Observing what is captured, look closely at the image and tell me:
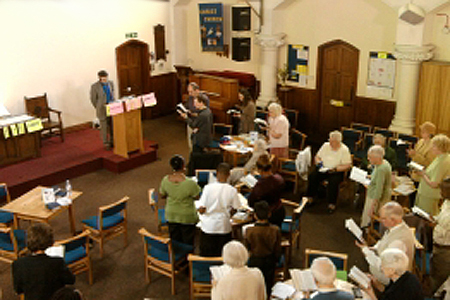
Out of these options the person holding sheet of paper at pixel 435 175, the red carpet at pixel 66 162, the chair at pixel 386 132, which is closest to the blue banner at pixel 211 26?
the red carpet at pixel 66 162

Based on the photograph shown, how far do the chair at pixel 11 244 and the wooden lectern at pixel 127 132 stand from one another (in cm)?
353

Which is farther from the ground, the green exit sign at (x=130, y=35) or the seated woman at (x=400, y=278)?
the green exit sign at (x=130, y=35)

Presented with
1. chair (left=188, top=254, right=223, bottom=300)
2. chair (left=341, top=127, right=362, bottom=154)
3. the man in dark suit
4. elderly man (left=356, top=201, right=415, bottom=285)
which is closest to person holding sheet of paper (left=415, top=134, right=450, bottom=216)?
elderly man (left=356, top=201, right=415, bottom=285)

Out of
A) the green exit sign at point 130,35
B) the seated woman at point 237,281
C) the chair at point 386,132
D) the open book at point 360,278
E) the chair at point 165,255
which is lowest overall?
the chair at point 165,255

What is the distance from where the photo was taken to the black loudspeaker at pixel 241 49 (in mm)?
11438

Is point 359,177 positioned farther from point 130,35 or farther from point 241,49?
point 130,35

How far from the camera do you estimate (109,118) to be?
9438mm

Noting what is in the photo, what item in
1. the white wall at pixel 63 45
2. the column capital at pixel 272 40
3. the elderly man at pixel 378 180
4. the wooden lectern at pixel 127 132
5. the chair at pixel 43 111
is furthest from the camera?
the column capital at pixel 272 40

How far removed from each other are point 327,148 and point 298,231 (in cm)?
168

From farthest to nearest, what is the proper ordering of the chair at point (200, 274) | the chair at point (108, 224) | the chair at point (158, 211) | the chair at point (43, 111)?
the chair at point (43, 111), the chair at point (158, 211), the chair at point (108, 224), the chair at point (200, 274)

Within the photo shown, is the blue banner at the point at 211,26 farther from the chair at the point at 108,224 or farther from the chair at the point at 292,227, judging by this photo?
the chair at the point at 292,227

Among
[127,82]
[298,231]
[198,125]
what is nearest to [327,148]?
[298,231]

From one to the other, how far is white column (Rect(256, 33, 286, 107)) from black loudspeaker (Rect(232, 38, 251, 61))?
345 millimetres

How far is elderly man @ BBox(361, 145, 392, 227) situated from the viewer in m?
5.77
